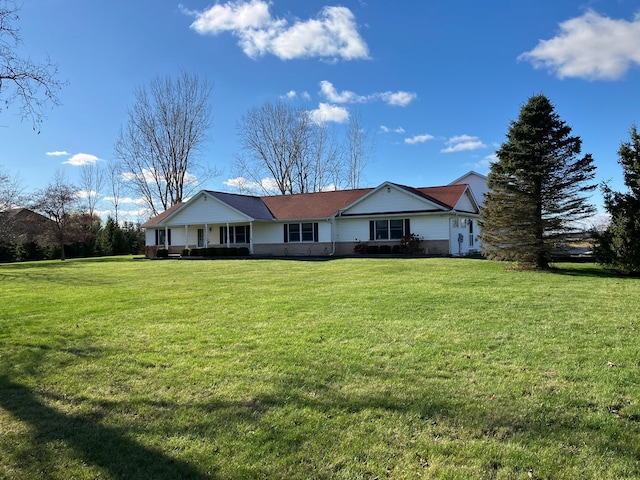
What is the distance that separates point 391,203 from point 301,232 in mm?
6830

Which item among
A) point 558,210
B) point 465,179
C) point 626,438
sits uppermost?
point 465,179

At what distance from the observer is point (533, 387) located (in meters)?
4.48

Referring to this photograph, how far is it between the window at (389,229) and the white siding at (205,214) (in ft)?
29.3

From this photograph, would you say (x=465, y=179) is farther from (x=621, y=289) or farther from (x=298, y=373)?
(x=298, y=373)

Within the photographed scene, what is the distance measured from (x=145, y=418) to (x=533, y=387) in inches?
147

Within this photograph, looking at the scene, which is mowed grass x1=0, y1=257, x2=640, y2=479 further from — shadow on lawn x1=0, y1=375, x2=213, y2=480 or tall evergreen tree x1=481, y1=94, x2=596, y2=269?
tall evergreen tree x1=481, y1=94, x2=596, y2=269

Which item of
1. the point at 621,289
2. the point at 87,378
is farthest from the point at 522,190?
the point at 87,378

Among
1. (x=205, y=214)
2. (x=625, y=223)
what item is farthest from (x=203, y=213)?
(x=625, y=223)

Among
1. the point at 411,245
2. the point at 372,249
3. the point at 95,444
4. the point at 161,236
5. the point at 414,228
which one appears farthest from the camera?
the point at 161,236

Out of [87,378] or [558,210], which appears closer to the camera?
[87,378]

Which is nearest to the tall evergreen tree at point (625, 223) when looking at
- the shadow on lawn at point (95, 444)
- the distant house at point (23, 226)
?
the shadow on lawn at point (95, 444)

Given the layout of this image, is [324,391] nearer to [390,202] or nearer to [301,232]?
[390,202]

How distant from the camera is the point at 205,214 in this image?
108 ft

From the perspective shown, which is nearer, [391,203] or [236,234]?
[391,203]
